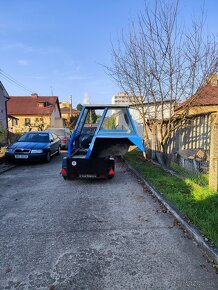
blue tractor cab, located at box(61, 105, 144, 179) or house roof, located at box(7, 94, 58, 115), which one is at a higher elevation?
house roof, located at box(7, 94, 58, 115)

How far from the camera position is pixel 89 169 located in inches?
277

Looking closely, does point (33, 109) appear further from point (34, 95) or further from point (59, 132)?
point (59, 132)

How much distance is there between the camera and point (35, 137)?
1238cm

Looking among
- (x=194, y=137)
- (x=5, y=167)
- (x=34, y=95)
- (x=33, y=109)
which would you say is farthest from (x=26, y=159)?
(x=34, y=95)

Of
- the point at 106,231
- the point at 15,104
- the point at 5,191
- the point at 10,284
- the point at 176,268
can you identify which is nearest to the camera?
the point at 10,284

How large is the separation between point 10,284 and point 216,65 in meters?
9.37

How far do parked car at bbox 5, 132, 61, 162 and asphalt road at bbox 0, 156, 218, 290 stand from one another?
4.51m

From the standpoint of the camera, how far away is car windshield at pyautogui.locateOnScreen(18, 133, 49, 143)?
39.7 ft

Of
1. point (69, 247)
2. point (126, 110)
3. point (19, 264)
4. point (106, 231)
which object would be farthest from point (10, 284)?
point (126, 110)

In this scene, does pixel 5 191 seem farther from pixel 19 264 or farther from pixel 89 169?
pixel 19 264

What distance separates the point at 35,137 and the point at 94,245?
384 inches

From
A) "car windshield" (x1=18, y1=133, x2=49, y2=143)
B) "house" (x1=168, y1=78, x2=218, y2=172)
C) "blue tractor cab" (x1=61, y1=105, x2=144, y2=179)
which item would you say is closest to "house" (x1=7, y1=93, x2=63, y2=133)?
"car windshield" (x1=18, y1=133, x2=49, y2=143)

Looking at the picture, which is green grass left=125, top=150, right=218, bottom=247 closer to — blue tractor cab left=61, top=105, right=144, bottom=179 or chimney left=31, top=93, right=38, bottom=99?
blue tractor cab left=61, top=105, right=144, bottom=179

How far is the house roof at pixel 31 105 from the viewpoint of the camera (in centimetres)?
4403
